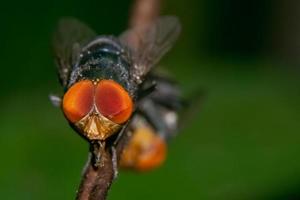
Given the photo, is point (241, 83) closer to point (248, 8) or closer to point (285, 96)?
point (285, 96)

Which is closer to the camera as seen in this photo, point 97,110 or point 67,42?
point 97,110

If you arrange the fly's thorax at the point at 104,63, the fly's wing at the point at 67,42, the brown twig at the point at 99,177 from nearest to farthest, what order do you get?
the brown twig at the point at 99,177 → the fly's thorax at the point at 104,63 → the fly's wing at the point at 67,42

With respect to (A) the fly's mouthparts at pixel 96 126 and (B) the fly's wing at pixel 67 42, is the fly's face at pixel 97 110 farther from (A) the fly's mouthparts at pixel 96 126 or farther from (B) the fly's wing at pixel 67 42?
(B) the fly's wing at pixel 67 42

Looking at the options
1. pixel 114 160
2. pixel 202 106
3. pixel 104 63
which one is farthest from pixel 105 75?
pixel 202 106

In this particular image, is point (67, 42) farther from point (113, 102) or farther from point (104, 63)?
point (113, 102)

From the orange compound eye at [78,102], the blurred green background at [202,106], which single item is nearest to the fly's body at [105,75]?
the orange compound eye at [78,102]

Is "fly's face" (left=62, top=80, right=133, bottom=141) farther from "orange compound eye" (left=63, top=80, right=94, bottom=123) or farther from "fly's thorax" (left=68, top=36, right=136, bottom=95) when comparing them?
"fly's thorax" (left=68, top=36, right=136, bottom=95)
